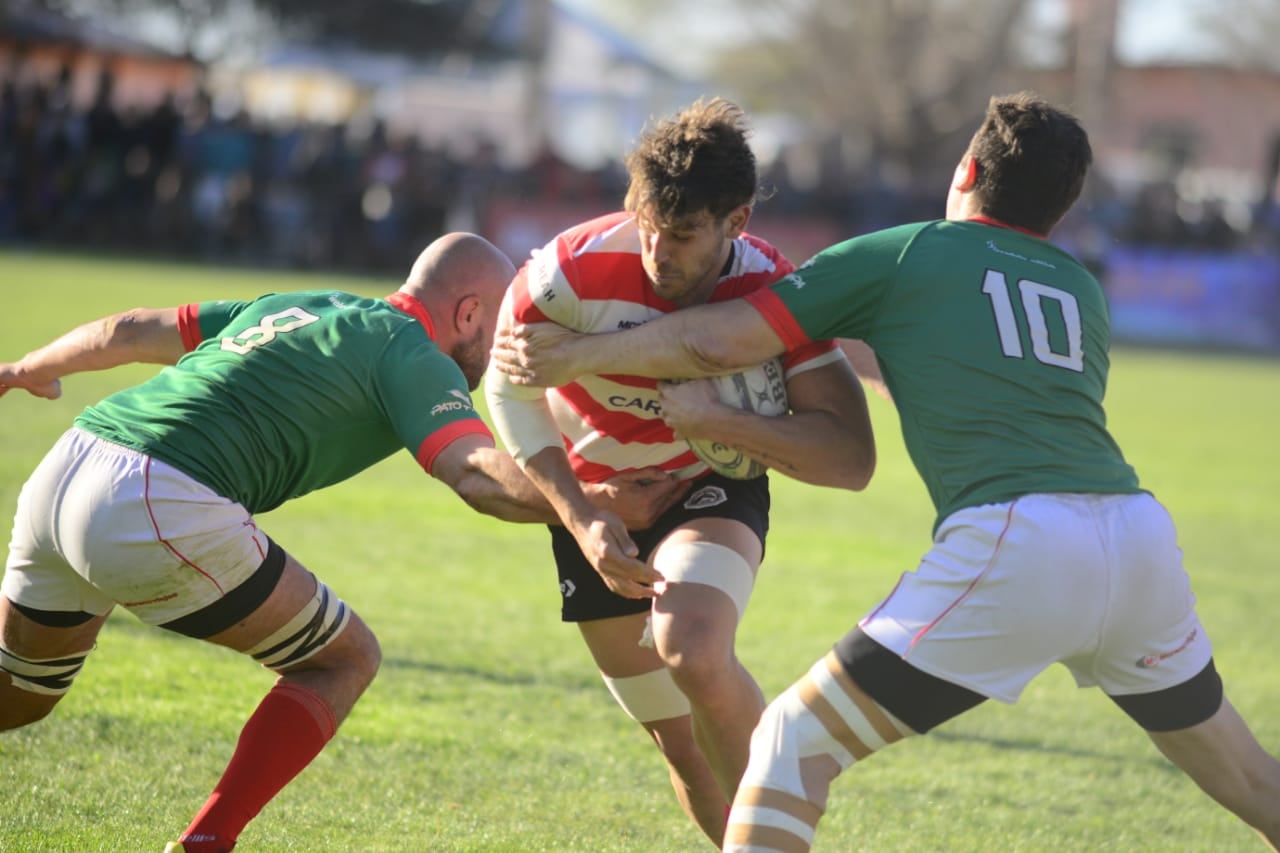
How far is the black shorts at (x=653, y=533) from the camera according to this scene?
4270 millimetres

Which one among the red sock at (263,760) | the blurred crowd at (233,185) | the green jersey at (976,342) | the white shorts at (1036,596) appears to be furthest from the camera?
the blurred crowd at (233,185)

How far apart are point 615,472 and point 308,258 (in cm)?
2288

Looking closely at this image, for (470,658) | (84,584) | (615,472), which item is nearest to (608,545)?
(615,472)

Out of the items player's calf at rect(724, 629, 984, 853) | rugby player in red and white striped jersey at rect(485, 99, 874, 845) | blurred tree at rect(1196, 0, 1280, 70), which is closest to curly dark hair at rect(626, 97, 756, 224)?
rugby player in red and white striped jersey at rect(485, 99, 874, 845)

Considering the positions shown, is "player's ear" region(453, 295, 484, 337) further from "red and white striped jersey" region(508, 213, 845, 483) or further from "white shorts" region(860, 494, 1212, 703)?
"white shorts" region(860, 494, 1212, 703)

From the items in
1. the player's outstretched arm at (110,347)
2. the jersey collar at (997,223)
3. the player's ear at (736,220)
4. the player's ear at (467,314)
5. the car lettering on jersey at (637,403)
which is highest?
the jersey collar at (997,223)

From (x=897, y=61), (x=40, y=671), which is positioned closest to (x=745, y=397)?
(x=40, y=671)

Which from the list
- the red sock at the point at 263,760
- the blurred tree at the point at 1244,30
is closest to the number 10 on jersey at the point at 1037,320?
the red sock at the point at 263,760

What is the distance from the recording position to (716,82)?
5091 cm

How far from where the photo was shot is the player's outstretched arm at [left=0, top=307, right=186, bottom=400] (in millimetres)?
4457

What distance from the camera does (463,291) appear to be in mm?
4398

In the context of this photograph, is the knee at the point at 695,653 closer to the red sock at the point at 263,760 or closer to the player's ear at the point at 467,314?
the red sock at the point at 263,760

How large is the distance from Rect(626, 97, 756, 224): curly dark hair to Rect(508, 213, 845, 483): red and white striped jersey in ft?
0.73

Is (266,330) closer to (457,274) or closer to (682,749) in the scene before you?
(457,274)
